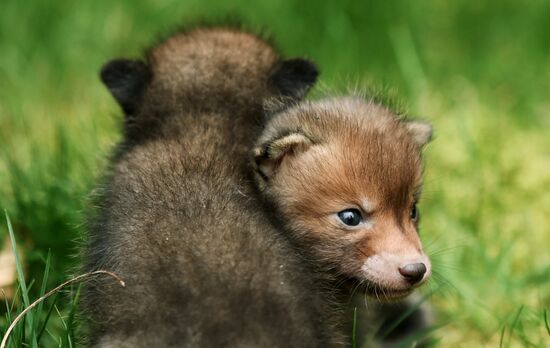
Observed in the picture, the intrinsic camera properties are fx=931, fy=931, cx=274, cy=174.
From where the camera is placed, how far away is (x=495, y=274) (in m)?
5.31

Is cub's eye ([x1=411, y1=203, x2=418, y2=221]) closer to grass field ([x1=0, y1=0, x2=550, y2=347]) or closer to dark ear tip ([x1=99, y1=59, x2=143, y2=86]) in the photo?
grass field ([x1=0, y1=0, x2=550, y2=347])

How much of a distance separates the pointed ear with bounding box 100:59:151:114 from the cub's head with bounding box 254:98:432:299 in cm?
88

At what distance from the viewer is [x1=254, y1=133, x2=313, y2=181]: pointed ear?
13.9 ft

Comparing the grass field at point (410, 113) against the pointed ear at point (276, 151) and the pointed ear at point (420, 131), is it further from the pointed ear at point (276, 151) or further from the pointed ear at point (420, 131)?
the pointed ear at point (276, 151)

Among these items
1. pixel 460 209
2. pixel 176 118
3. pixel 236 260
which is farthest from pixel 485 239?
pixel 236 260

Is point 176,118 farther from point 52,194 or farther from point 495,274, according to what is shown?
point 495,274

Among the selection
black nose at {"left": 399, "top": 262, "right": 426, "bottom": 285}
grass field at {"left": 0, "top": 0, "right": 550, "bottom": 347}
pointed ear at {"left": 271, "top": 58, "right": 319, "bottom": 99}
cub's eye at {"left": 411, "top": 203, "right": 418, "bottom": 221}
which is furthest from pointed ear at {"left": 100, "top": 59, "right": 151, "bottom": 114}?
black nose at {"left": 399, "top": 262, "right": 426, "bottom": 285}

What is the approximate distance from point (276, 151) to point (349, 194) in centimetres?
39

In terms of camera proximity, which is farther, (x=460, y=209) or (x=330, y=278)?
(x=460, y=209)

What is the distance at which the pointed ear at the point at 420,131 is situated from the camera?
4569mm

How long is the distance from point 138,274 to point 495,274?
8.15ft

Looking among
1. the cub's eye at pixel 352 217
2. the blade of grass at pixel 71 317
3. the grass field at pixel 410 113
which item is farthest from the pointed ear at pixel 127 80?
the cub's eye at pixel 352 217

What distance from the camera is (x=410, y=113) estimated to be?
650cm

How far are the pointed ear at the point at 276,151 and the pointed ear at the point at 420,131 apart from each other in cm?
59
